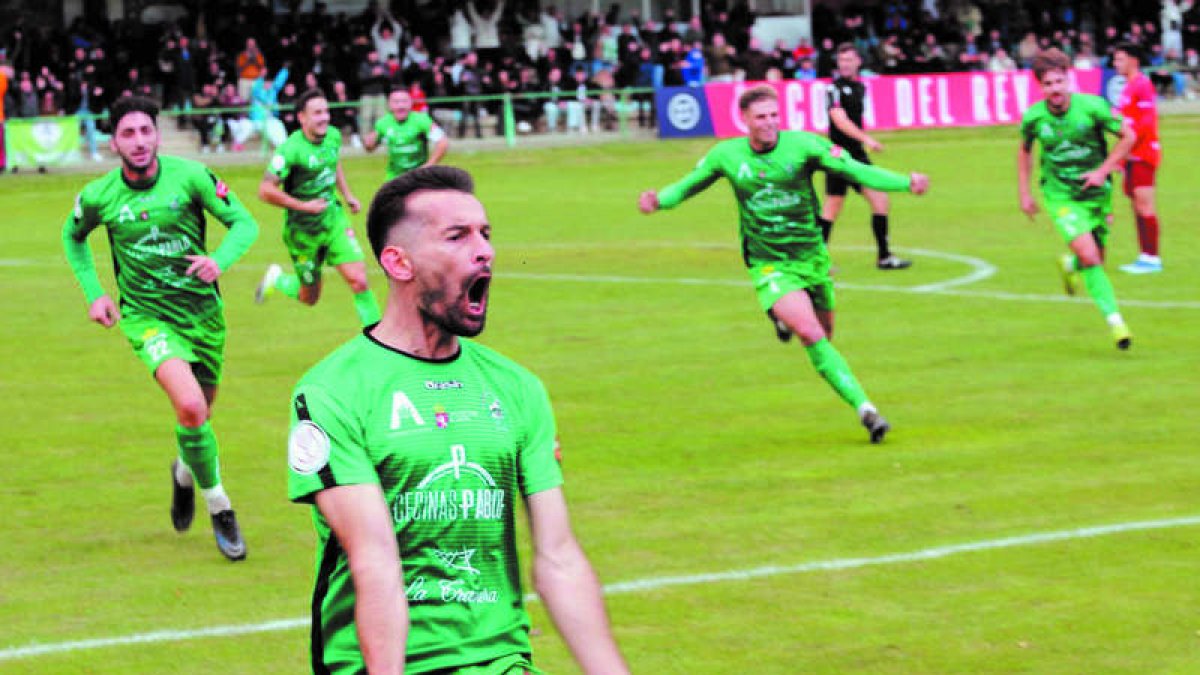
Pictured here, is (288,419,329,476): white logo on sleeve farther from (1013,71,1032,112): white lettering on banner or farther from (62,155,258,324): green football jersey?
(1013,71,1032,112): white lettering on banner

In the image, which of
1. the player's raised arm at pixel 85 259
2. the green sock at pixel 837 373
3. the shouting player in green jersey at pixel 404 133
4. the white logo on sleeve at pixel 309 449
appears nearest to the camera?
the white logo on sleeve at pixel 309 449

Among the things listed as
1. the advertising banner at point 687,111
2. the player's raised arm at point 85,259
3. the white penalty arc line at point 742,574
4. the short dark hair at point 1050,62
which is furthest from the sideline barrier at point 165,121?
the white penalty arc line at point 742,574

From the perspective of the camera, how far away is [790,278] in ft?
42.8

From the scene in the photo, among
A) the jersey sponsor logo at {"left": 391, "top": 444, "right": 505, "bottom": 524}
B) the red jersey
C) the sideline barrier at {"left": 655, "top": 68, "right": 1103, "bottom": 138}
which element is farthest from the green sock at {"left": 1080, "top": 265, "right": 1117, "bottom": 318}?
the sideline barrier at {"left": 655, "top": 68, "right": 1103, "bottom": 138}

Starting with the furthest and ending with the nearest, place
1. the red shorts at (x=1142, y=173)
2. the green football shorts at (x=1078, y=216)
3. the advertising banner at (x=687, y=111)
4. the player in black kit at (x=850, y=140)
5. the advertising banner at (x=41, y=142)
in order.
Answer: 1. the advertising banner at (x=687, y=111)
2. the advertising banner at (x=41, y=142)
3. the player in black kit at (x=850, y=140)
4. the red shorts at (x=1142, y=173)
5. the green football shorts at (x=1078, y=216)

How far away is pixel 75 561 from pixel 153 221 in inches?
72.4

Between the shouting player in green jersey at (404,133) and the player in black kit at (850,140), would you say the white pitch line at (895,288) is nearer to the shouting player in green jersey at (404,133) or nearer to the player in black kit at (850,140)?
the player in black kit at (850,140)

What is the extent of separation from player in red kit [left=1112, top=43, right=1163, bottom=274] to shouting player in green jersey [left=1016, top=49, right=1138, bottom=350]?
14.4 feet

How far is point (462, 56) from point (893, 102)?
10.6m

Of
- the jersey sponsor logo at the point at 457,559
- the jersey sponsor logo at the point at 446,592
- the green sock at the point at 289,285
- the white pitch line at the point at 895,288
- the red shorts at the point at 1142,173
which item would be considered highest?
the jersey sponsor logo at the point at 457,559

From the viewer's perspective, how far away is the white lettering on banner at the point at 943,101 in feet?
151

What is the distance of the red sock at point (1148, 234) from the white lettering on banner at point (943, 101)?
25.4 metres

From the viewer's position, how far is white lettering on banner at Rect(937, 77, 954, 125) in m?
46.1

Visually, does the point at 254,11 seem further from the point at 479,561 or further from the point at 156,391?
the point at 479,561
